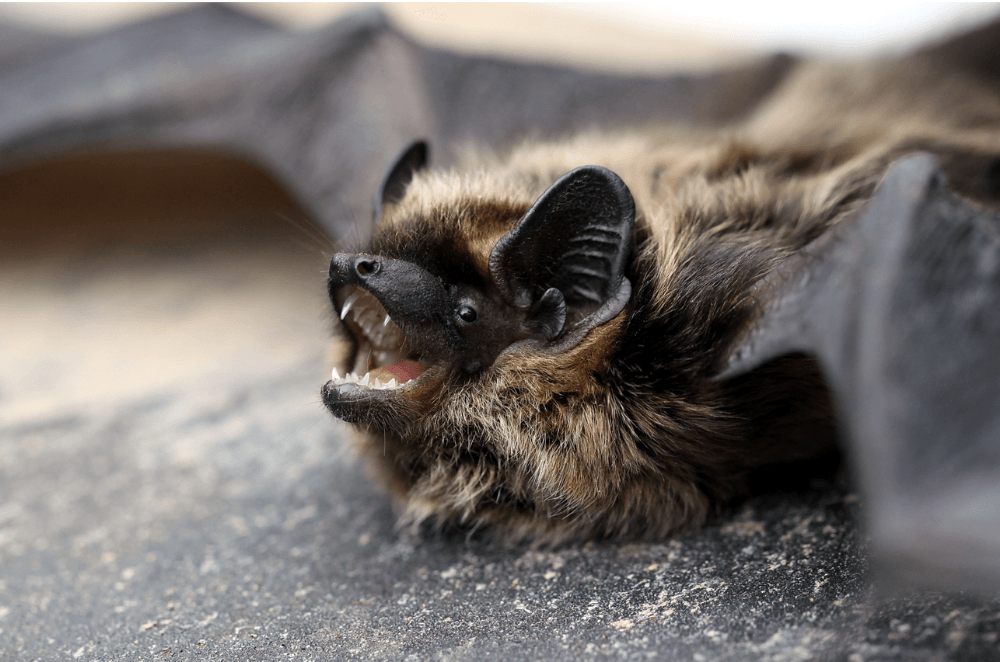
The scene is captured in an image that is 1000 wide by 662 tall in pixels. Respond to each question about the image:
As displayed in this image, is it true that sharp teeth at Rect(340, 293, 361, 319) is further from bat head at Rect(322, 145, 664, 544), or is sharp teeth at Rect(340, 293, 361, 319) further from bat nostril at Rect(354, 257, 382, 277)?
bat nostril at Rect(354, 257, 382, 277)

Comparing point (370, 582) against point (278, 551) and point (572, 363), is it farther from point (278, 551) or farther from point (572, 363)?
point (572, 363)

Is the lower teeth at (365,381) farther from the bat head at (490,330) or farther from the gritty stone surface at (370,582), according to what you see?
the gritty stone surface at (370,582)

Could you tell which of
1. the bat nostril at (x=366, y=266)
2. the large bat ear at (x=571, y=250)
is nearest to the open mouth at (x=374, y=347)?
the bat nostril at (x=366, y=266)

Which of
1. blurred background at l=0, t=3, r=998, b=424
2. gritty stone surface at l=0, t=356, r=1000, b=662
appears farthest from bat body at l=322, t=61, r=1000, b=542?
blurred background at l=0, t=3, r=998, b=424

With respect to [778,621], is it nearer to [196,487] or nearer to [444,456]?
[444,456]

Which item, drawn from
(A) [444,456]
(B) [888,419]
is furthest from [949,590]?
(A) [444,456]

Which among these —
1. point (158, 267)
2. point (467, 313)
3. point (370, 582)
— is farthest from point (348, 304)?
point (158, 267)
